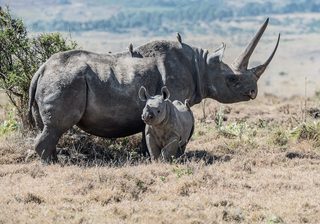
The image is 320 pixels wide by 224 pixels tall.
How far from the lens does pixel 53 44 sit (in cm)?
1645

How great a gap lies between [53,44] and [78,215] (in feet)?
19.9

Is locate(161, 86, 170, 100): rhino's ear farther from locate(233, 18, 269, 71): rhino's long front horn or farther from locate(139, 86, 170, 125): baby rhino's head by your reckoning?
locate(233, 18, 269, 71): rhino's long front horn

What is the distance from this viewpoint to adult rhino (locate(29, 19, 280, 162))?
1438 centimetres

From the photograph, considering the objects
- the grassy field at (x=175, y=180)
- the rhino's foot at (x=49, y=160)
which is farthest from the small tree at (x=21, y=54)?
the rhino's foot at (x=49, y=160)

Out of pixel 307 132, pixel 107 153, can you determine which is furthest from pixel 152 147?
pixel 307 132

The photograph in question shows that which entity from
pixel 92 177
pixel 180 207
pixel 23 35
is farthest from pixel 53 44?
pixel 180 207

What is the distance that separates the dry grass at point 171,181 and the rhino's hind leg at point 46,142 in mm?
242

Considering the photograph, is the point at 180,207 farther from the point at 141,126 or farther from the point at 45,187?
the point at 141,126

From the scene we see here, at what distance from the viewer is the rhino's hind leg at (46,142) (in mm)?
14438

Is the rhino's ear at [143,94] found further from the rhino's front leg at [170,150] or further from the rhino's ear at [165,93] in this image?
the rhino's front leg at [170,150]

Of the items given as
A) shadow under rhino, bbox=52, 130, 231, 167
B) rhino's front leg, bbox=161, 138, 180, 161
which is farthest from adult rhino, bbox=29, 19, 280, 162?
rhino's front leg, bbox=161, 138, 180, 161

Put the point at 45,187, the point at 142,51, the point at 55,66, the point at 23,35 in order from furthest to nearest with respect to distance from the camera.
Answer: the point at 23,35, the point at 142,51, the point at 55,66, the point at 45,187

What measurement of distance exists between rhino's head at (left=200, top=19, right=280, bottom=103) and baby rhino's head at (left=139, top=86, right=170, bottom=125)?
5.80 ft

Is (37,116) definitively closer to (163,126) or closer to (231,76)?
(163,126)
